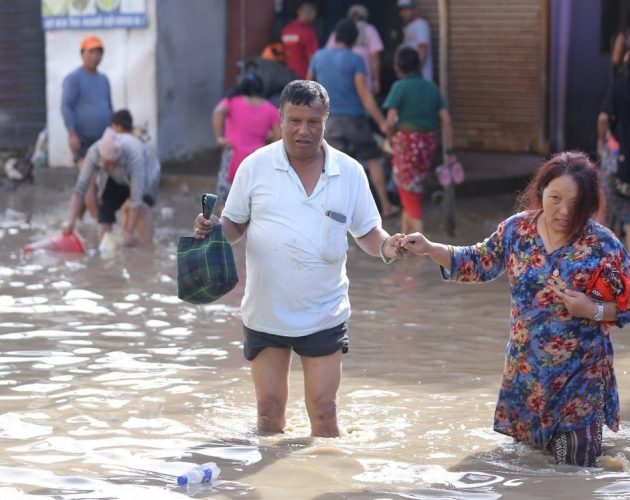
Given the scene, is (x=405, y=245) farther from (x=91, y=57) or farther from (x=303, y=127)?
(x=91, y=57)

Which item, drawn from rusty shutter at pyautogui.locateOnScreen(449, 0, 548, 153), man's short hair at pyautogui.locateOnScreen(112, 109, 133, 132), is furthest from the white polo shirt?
rusty shutter at pyautogui.locateOnScreen(449, 0, 548, 153)

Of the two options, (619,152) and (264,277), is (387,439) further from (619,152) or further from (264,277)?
(619,152)

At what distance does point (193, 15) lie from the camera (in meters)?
15.0

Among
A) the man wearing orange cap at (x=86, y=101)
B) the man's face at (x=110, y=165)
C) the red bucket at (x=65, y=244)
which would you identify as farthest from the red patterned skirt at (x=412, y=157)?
the man wearing orange cap at (x=86, y=101)

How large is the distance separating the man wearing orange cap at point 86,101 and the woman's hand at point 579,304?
7.96 m

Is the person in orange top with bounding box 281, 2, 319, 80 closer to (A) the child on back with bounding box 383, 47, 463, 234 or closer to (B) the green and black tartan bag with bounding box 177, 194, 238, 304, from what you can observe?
(A) the child on back with bounding box 383, 47, 463, 234

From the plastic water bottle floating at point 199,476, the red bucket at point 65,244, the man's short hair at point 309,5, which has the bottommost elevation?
the plastic water bottle floating at point 199,476

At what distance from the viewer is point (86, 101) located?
40.7ft

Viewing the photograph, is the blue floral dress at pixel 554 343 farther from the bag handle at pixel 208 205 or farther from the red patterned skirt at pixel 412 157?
the red patterned skirt at pixel 412 157

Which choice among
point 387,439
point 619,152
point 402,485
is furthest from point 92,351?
point 619,152

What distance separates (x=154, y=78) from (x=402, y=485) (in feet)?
34.5

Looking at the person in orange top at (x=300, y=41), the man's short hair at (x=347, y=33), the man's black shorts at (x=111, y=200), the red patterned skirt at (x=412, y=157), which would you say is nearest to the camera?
the man's black shorts at (x=111, y=200)

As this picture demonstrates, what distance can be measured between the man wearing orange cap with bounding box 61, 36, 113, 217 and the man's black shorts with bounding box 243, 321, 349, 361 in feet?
23.4

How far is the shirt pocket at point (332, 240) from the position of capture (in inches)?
207
